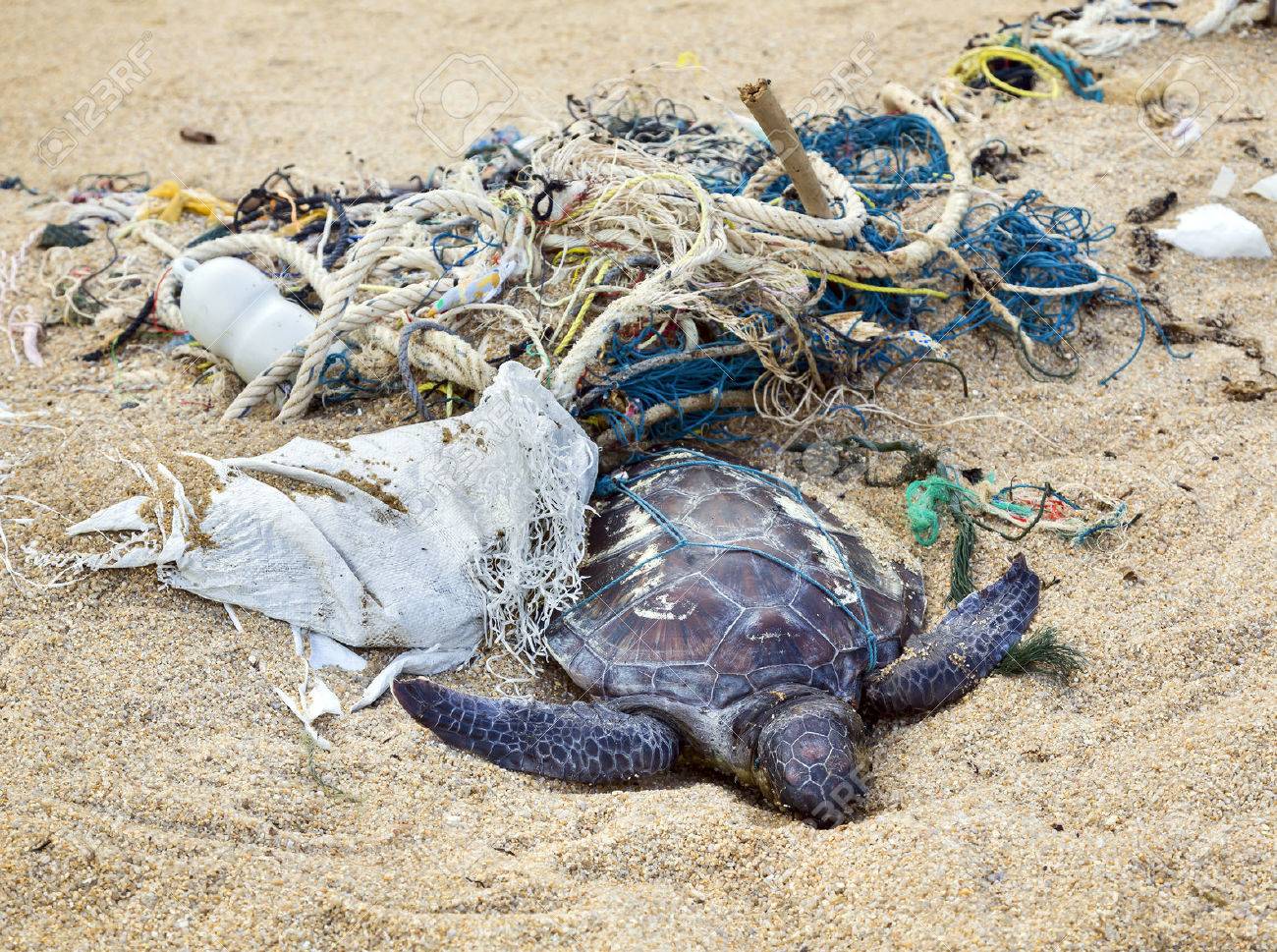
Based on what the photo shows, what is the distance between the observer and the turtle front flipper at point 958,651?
85.0 inches

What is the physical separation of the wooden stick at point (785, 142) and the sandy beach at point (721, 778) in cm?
61

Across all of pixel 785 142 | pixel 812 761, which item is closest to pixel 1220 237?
pixel 785 142

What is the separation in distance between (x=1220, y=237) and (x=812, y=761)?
2620 millimetres

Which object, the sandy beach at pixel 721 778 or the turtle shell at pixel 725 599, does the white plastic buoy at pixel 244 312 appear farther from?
the turtle shell at pixel 725 599

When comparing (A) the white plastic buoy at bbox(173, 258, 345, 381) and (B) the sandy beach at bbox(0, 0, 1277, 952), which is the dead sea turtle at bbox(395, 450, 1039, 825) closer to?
(B) the sandy beach at bbox(0, 0, 1277, 952)

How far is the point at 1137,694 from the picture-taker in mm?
2047

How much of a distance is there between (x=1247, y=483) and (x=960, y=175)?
1305 millimetres

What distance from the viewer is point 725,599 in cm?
224

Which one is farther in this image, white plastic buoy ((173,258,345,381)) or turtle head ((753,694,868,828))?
white plastic buoy ((173,258,345,381))

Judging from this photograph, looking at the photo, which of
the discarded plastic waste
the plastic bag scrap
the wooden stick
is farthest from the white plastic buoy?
the discarded plastic waste

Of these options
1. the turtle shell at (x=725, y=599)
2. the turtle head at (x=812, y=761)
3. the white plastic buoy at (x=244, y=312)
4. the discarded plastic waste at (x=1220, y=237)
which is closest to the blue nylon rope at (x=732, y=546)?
the turtle shell at (x=725, y=599)

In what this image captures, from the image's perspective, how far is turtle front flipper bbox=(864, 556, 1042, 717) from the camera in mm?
2158

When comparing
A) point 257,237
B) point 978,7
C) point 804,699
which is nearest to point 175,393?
point 257,237

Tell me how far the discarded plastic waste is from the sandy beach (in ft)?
0.15
